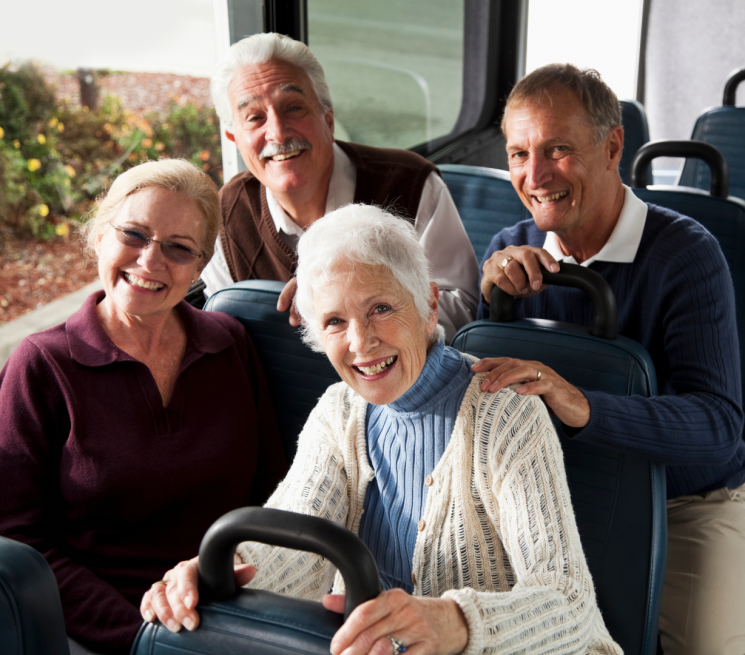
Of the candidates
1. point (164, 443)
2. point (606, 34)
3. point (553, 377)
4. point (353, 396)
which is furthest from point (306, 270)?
point (606, 34)

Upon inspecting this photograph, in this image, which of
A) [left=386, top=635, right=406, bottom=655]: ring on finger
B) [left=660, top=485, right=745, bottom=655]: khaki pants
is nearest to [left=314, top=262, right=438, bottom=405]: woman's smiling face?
[left=386, top=635, right=406, bottom=655]: ring on finger

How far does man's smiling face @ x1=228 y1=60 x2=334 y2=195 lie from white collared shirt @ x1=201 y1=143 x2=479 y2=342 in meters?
0.10

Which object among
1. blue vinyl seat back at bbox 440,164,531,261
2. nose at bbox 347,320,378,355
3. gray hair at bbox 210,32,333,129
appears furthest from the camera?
blue vinyl seat back at bbox 440,164,531,261

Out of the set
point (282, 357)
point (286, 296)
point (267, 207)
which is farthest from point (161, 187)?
point (267, 207)

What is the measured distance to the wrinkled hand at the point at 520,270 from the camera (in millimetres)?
1396

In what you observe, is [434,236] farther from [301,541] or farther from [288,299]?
[301,541]

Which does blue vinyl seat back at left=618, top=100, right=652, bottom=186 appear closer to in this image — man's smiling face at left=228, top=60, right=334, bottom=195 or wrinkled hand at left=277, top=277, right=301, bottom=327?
man's smiling face at left=228, top=60, right=334, bottom=195

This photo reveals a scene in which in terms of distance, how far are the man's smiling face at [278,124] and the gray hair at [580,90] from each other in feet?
1.96

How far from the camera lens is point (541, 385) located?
1.17 metres

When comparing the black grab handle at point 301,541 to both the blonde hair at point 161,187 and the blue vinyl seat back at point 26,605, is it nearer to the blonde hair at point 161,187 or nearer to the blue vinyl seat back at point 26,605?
the blue vinyl seat back at point 26,605

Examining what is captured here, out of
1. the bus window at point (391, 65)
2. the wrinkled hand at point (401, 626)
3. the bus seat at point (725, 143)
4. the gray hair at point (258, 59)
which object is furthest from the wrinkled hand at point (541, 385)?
the bus seat at point (725, 143)

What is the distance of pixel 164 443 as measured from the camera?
1.50 meters

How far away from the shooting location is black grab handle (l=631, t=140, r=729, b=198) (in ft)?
7.16

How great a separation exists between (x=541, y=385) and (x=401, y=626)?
1.52ft
